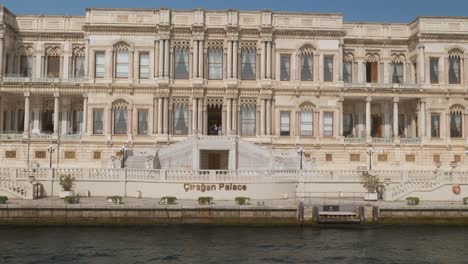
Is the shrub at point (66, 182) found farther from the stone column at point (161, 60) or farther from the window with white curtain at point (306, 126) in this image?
the window with white curtain at point (306, 126)

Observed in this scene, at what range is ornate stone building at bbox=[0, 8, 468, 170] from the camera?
46.3 metres

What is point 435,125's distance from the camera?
48500mm

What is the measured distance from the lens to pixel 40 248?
23969 millimetres

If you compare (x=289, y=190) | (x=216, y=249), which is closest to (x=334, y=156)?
(x=289, y=190)

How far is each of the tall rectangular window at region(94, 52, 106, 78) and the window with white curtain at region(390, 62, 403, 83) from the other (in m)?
27.5

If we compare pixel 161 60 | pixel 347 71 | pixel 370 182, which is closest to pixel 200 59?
pixel 161 60

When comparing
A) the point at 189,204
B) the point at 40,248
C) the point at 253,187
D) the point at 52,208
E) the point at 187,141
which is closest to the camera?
the point at 40,248

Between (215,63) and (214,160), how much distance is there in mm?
9491

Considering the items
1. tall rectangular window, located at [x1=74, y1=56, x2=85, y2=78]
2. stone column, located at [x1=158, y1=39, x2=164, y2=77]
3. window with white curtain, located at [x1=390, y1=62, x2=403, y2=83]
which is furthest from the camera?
window with white curtain, located at [x1=390, y1=62, x2=403, y2=83]

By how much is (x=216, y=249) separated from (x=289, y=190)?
38.2 ft

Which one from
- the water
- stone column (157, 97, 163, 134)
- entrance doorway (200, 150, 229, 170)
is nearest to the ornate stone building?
stone column (157, 97, 163, 134)

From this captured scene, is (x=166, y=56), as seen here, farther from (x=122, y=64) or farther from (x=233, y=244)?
(x=233, y=244)

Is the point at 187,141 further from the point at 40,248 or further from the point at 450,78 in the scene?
the point at 450,78

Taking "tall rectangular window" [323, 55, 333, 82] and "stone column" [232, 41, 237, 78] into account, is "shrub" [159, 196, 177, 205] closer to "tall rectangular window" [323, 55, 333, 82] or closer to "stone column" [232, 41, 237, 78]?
"stone column" [232, 41, 237, 78]
